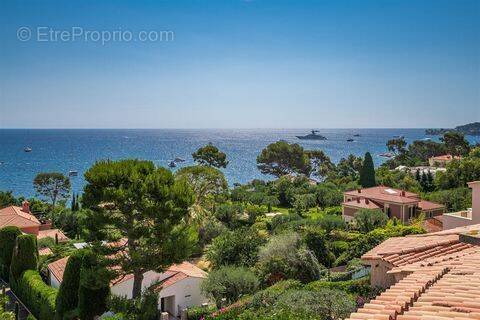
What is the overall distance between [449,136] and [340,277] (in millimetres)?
77888

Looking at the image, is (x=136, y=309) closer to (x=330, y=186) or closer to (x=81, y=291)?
(x=81, y=291)

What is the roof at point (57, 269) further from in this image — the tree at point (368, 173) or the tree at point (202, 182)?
the tree at point (368, 173)

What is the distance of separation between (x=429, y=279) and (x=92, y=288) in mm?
13638

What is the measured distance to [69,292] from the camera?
60.0 ft

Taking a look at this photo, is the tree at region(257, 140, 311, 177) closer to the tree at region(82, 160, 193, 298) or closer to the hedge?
the hedge

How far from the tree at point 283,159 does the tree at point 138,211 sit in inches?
2096

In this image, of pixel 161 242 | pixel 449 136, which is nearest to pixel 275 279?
pixel 161 242

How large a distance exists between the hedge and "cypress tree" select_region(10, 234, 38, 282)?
0.65m

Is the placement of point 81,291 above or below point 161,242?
below

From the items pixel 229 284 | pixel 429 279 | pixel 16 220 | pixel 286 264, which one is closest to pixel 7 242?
pixel 16 220

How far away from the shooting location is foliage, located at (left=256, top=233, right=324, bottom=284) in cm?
2112

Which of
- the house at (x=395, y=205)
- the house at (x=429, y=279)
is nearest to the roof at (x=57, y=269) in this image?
the house at (x=429, y=279)

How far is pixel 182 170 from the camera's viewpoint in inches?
1214

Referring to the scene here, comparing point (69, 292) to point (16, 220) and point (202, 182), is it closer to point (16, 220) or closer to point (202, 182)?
point (202, 182)
